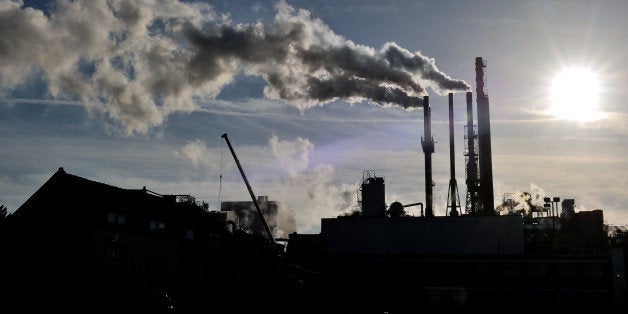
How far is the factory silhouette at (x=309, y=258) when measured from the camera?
34.8 metres

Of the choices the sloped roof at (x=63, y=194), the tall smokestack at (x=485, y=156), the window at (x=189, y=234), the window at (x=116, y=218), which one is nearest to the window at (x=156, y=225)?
the window at (x=189, y=234)

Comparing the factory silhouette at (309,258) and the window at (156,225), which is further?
the window at (156,225)

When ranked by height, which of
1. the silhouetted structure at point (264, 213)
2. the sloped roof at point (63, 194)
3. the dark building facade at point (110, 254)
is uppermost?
the silhouetted structure at point (264, 213)

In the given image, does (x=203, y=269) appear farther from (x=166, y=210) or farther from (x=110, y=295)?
(x=110, y=295)

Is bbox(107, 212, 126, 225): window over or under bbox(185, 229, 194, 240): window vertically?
over

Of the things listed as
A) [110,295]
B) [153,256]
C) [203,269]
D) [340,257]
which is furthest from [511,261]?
[110,295]

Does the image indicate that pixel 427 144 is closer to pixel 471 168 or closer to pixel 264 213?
pixel 471 168

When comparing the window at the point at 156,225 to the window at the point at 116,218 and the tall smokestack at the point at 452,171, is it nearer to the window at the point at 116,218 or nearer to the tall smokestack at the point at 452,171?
the window at the point at 116,218

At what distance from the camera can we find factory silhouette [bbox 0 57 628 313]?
3478cm

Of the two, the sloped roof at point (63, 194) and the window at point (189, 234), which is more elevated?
the sloped roof at point (63, 194)

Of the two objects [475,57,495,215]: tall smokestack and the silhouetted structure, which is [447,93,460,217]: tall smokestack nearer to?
[475,57,495,215]: tall smokestack

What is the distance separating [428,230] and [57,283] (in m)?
35.4

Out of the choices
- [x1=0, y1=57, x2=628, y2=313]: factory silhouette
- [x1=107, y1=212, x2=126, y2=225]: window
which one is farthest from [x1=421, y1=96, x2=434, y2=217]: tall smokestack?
[x1=107, y1=212, x2=126, y2=225]: window

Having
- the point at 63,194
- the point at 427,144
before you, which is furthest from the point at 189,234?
the point at 427,144
